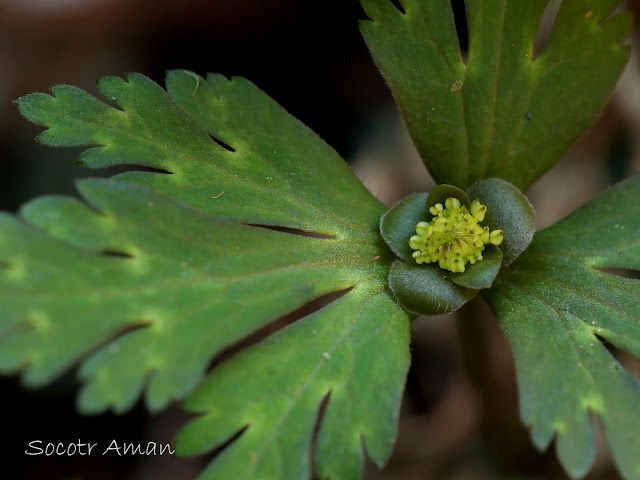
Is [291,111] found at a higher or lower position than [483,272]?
higher

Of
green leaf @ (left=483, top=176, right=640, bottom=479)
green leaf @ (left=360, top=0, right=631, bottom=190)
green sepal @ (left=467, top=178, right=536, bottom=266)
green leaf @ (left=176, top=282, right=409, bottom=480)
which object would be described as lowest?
green leaf @ (left=176, top=282, right=409, bottom=480)

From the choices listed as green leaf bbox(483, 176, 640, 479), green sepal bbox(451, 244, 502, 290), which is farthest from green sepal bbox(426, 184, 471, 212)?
green leaf bbox(483, 176, 640, 479)

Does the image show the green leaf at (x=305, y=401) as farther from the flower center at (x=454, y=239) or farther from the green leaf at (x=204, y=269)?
the flower center at (x=454, y=239)

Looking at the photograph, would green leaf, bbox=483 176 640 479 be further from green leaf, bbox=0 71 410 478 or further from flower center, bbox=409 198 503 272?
green leaf, bbox=0 71 410 478

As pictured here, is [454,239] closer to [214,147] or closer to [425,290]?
[425,290]

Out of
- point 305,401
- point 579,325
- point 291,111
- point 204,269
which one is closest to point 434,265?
point 579,325

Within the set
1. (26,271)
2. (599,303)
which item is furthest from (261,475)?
(599,303)
